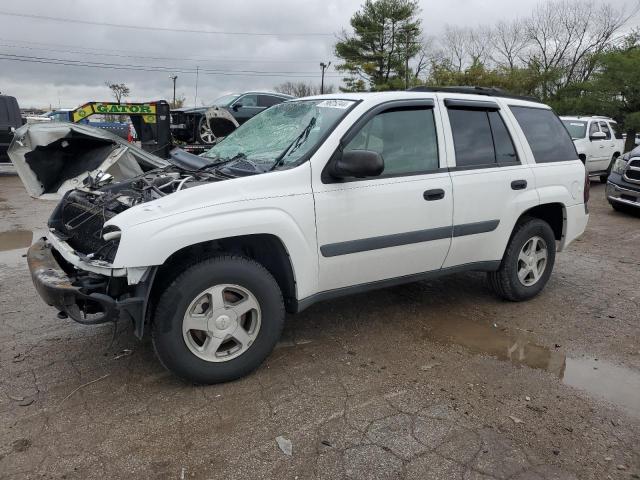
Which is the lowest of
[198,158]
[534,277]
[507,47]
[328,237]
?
[534,277]

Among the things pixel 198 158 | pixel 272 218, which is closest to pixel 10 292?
pixel 198 158

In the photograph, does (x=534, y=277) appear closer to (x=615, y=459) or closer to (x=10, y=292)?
(x=615, y=459)

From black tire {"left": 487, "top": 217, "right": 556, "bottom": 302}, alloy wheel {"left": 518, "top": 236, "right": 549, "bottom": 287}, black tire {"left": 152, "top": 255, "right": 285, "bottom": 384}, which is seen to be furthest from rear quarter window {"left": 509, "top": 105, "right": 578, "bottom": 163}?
black tire {"left": 152, "top": 255, "right": 285, "bottom": 384}

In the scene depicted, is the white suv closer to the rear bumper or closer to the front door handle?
the rear bumper

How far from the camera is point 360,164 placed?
10.6 feet

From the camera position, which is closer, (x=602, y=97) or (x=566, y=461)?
(x=566, y=461)

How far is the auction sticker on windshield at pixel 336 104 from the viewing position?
3.68 metres

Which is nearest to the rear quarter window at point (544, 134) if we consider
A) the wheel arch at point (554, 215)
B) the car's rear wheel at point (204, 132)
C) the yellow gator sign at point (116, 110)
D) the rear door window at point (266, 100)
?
the wheel arch at point (554, 215)

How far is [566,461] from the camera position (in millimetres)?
2600

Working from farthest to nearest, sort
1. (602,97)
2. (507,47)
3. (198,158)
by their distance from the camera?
(507,47) → (602,97) → (198,158)

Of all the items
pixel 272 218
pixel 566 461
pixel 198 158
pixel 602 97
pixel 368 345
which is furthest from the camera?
pixel 602 97

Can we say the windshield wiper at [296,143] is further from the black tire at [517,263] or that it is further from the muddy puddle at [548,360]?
the black tire at [517,263]

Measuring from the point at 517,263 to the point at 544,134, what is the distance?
1.23 m

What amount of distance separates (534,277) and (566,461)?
2.48 metres
